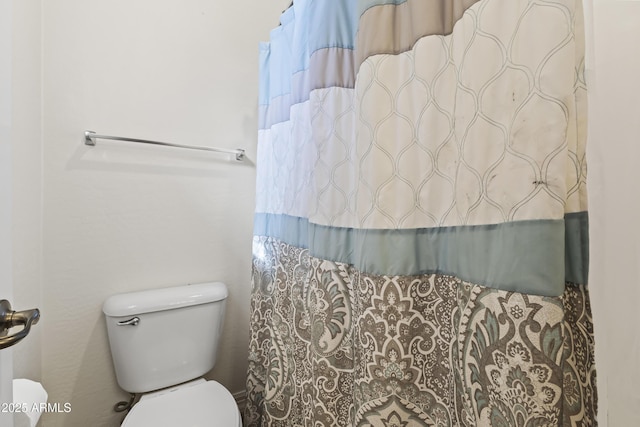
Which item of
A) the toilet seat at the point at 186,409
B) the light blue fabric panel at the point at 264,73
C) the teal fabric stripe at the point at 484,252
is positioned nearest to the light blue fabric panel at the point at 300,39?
the light blue fabric panel at the point at 264,73

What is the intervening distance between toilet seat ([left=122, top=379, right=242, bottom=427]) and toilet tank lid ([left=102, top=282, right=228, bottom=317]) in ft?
1.08

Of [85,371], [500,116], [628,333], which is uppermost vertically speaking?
[500,116]

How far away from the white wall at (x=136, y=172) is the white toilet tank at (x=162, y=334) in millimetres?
136

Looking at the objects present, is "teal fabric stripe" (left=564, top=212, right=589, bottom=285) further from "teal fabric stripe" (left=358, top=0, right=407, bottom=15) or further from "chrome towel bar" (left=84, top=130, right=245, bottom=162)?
"chrome towel bar" (left=84, top=130, right=245, bottom=162)

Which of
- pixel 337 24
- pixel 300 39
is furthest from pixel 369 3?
pixel 300 39

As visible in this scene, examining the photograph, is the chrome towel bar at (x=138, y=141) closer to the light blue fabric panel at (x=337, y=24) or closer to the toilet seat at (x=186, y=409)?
the light blue fabric panel at (x=337, y=24)

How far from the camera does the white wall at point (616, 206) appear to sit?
33cm

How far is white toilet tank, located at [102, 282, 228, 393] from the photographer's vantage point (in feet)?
3.24

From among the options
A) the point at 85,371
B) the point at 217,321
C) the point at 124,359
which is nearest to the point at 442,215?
the point at 217,321

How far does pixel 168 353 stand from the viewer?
1.05 meters

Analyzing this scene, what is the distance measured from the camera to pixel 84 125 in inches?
40.0

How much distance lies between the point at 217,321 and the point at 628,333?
1.25 meters

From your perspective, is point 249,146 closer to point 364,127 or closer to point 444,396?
point 364,127

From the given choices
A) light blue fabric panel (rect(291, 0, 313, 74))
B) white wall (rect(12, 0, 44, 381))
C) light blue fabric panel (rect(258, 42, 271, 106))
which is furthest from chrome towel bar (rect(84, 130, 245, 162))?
light blue fabric panel (rect(291, 0, 313, 74))
